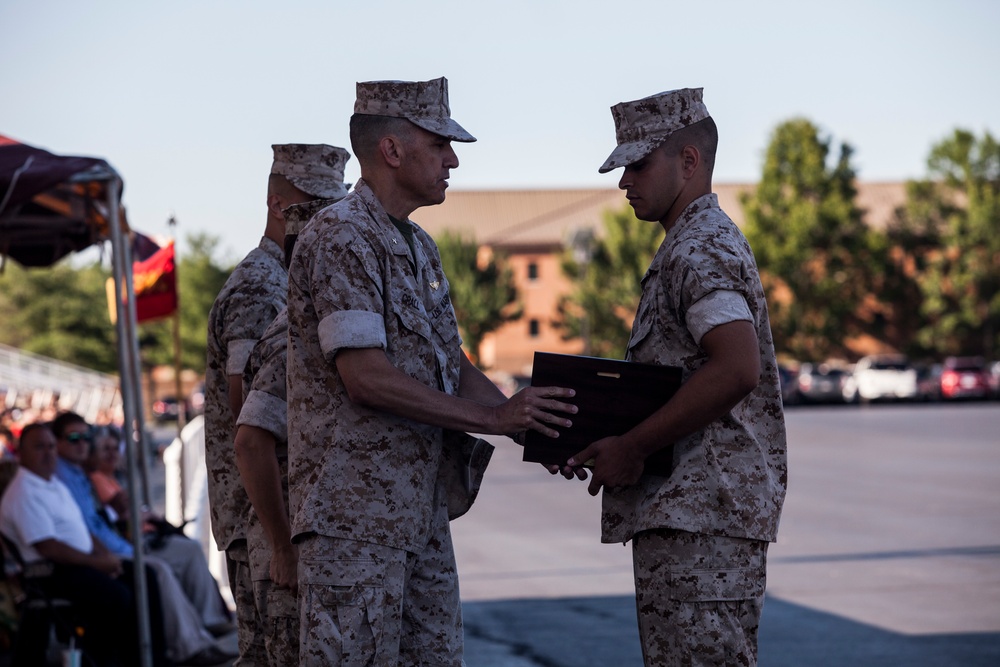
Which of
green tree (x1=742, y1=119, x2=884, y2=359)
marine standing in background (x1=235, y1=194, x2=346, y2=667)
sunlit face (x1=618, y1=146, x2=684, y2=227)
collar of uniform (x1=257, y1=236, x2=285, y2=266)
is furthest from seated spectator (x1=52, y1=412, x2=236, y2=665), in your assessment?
green tree (x1=742, y1=119, x2=884, y2=359)

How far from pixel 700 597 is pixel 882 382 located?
56.3 m

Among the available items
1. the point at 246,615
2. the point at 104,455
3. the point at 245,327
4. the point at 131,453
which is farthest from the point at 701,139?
the point at 104,455

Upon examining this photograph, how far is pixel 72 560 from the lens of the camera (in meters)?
7.71

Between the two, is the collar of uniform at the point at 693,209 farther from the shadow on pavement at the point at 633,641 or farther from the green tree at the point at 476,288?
the green tree at the point at 476,288

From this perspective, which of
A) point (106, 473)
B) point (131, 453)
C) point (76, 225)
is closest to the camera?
point (131, 453)

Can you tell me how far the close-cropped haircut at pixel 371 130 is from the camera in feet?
12.1

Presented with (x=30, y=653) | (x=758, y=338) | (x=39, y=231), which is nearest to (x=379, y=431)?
(x=758, y=338)

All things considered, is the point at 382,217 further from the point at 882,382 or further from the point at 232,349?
the point at 882,382

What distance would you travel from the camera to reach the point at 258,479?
12.8ft

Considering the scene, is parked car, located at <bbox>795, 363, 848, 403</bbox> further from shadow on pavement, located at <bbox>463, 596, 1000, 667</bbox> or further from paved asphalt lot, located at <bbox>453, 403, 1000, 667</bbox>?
shadow on pavement, located at <bbox>463, 596, 1000, 667</bbox>

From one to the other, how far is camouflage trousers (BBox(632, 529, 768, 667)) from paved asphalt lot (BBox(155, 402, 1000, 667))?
4.62m

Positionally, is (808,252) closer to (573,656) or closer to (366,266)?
(573,656)

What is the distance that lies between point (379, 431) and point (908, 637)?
6.15 meters

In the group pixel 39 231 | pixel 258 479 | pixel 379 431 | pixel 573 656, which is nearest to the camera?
pixel 379 431
